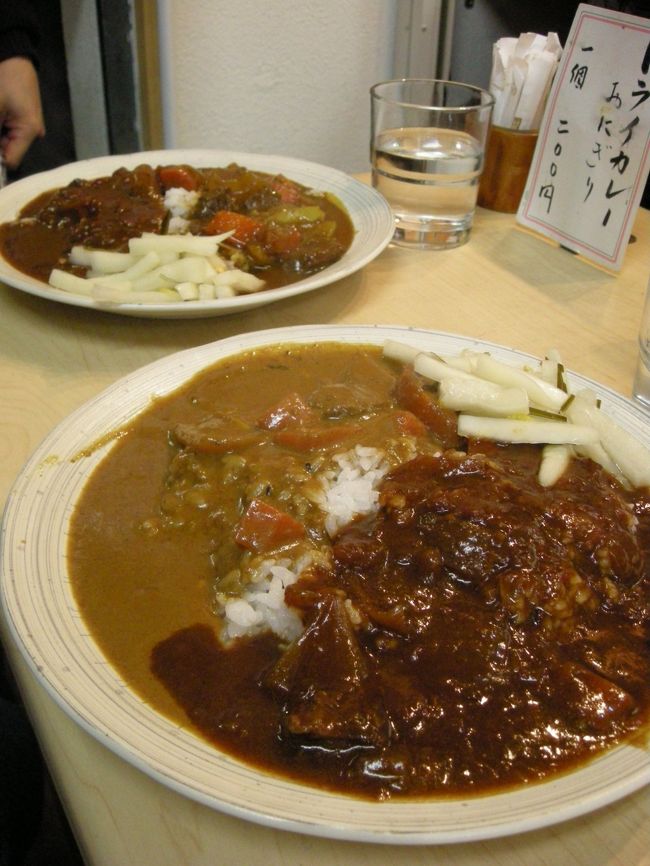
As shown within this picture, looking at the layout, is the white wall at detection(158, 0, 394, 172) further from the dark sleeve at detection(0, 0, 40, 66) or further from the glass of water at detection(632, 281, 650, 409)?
the glass of water at detection(632, 281, 650, 409)

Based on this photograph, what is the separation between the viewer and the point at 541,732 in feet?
3.72

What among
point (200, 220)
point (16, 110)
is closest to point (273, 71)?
point (16, 110)

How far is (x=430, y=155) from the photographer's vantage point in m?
2.71

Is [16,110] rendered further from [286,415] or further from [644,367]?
[644,367]

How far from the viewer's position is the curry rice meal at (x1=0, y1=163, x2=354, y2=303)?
2.27 metres

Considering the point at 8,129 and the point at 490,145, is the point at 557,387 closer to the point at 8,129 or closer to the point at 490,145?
the point at 490,145

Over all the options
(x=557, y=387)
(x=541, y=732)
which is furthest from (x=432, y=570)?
(x=557, y=387)

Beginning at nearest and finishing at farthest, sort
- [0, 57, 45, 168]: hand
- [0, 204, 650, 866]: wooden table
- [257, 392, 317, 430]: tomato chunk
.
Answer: [0, 204, 650, 866]: wooden table
[257, 392, 317, 430]: tomato chunk
[0, 57, 45, 168]: hand

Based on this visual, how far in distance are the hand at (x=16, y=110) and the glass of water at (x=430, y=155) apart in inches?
70.7

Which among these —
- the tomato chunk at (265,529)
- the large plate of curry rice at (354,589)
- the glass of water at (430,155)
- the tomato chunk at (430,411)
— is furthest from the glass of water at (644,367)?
the tomato chunk at (265,529)

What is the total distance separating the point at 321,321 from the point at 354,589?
1180mm

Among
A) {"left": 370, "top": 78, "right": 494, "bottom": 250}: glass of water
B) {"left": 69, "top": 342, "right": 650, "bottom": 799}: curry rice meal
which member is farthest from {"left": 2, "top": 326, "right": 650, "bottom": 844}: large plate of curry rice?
{"left": 370, "top": 78, "right": 494, "bottom": 250}: glass of water

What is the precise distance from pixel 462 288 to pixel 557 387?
0.85 meters

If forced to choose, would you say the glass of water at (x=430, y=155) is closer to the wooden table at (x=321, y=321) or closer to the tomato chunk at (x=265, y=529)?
the wooden table at (x=321, y=321)
